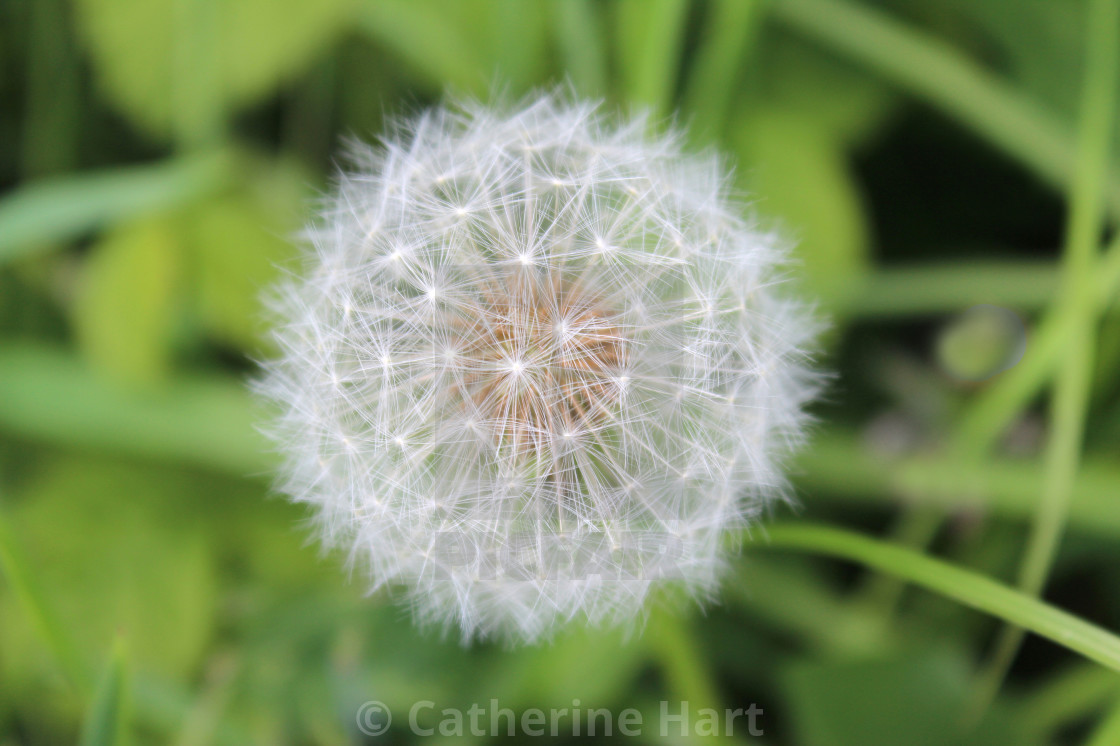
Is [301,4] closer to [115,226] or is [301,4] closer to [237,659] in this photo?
[115,226]

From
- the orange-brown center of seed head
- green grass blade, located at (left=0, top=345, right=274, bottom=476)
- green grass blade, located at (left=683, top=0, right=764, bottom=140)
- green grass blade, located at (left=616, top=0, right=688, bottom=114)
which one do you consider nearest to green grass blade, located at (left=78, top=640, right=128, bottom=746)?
the orange-brown center of seed head

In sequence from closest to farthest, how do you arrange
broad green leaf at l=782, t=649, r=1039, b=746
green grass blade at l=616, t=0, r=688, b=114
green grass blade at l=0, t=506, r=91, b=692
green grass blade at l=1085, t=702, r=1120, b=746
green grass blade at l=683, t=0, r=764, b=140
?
1. green grass blade at l=0, t=506, r=91, b=692
2. green grass blade at l=1085, t=702, r=1120, b=746
3. green grass blade at l=616, t=0, r=688, b=114
4. green grass blade at l=683, t=0, r=764, b=140
5. broad green leaf at l=782, t=649, r=1039, b=746

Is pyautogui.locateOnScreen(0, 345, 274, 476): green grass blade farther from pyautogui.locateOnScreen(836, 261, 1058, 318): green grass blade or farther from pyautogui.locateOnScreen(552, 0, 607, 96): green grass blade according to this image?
pyautogui.locateOnScreen(836, 261, 1058, 318): green grass blade

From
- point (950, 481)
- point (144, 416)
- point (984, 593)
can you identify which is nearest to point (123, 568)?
Result: point (144, 416)

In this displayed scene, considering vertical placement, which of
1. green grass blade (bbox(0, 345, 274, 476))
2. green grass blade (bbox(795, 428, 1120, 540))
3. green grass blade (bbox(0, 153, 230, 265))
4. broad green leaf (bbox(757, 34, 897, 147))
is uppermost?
broad green leaf (bbox(757, 34, 897, 147))

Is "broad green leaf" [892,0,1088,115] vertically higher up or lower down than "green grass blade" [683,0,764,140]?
higher up

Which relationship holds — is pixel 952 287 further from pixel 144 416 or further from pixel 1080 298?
pixel 144 416
